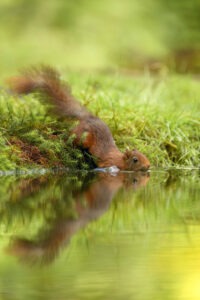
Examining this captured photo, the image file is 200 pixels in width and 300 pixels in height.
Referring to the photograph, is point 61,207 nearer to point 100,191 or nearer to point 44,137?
point 100,191

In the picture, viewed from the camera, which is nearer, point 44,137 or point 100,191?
point 100,191

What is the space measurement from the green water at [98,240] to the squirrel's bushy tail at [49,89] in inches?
43.6

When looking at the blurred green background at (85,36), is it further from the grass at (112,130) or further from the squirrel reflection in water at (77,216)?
the squirrel reflection in water at (77,216)

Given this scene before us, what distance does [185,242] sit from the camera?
340 cm

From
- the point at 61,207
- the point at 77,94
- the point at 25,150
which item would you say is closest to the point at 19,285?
the point at 61,207

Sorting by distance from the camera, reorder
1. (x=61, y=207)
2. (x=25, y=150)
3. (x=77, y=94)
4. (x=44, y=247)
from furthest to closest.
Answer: (x=77, y=94) < (x=25, y=150) < (x=61, y=207) < (x=44, y=247)

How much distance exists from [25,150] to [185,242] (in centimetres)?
319

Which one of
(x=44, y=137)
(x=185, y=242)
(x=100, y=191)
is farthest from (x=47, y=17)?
(x=185, y=242)

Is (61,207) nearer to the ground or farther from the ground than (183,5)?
nearer to the ground

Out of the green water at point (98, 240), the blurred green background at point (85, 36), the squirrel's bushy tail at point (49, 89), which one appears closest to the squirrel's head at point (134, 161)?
the squirrel's bushy tail at point (49, 89)

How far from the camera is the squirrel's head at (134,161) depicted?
646cm

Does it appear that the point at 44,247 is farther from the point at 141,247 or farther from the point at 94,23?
the point at 94,23

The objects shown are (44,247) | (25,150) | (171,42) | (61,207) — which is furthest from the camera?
(171,42)

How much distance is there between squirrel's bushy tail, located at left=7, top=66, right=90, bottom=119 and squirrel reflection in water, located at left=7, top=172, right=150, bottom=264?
0.63 meters
